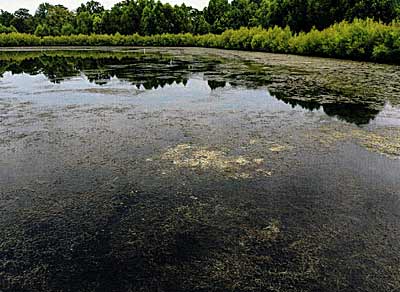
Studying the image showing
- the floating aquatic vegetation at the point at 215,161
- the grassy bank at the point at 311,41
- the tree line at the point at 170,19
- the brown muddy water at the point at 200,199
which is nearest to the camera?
the brown muddy water at the point at 200,199

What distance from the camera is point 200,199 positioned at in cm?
275

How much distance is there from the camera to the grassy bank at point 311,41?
13222mm

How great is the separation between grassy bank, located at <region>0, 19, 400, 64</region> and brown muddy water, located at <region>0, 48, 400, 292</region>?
8837 millimetres

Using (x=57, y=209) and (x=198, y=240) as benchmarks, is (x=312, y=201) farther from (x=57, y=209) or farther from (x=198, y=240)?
(x=57, y=209)

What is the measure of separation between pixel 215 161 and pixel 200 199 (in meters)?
0.82

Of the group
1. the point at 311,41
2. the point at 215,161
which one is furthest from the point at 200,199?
the point at 311,41

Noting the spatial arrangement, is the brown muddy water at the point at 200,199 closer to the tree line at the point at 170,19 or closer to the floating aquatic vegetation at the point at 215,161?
the floating aquatic vegetation at the point at 215,161

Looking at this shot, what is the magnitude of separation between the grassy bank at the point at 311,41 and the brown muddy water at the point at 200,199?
29.0 feet

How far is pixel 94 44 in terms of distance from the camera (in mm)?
37094

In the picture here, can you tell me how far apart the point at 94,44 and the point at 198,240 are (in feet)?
125

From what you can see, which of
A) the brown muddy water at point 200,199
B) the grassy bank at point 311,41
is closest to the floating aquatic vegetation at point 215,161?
the brown muddy water at point 200,199

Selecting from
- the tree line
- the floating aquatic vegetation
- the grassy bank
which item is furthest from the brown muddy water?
the tree line

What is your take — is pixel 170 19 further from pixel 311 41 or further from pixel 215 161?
pixel 215 161

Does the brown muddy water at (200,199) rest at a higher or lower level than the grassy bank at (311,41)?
lower
